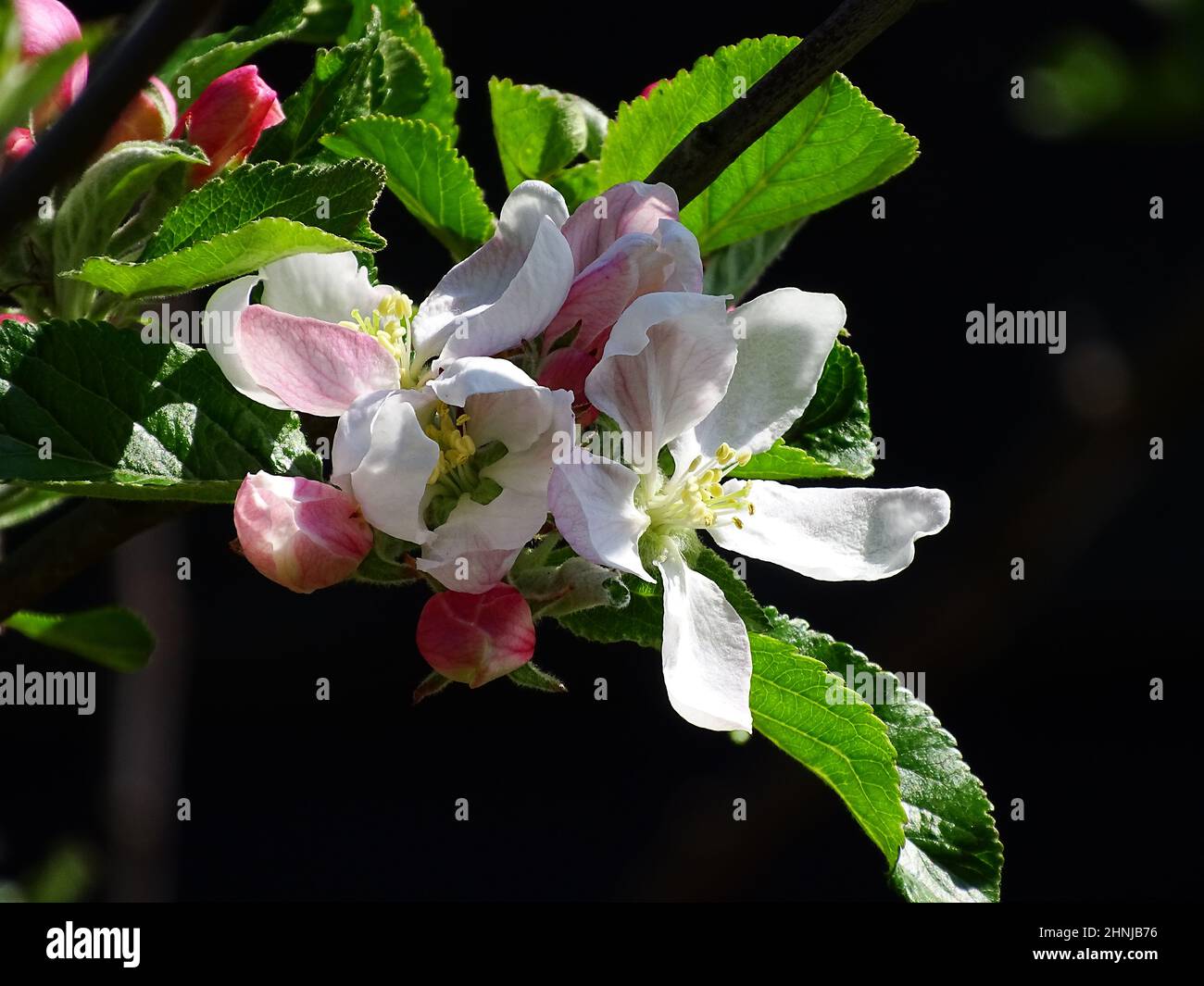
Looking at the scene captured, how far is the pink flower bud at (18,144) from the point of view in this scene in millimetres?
802

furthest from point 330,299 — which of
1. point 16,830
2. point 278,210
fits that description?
point 16,830

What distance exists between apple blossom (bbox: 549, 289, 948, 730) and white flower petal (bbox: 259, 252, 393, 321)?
0.17 metres

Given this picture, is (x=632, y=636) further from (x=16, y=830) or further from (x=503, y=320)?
(x=16, y=830)

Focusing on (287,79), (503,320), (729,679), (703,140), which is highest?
(287,79)

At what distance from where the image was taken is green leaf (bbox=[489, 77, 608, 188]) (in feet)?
3.21

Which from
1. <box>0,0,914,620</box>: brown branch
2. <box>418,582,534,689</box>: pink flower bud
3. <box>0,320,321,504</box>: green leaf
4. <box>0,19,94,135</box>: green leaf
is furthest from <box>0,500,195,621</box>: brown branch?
<box>0,19,94,135</box>: green leaf

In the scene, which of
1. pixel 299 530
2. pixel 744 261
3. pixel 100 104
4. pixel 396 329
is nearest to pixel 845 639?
pixel 744 261

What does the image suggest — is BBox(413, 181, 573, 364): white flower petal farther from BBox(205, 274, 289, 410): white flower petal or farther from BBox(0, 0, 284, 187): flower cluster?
BBox(0, 0, 284, 187): flower cluster

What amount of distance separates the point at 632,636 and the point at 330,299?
24cm

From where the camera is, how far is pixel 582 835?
13.7 ft

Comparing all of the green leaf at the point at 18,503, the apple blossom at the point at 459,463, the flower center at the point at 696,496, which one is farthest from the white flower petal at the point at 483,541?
the green leaf at the point at 18,503

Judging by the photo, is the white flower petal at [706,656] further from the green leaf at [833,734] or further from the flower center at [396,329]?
the flower center at [396,329]

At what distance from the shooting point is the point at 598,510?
0.69 metres

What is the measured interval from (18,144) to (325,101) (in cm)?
18
